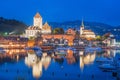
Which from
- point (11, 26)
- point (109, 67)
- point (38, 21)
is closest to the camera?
point (109, 67)

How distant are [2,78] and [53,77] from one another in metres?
3.11

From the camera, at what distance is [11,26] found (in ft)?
361

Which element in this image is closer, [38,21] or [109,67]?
[109,67]

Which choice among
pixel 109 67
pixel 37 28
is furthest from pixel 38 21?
pixel 109 67

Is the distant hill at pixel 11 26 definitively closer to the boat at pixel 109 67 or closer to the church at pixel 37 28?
the church at pixel 37 28

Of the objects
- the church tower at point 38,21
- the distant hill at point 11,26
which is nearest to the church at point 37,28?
the church tower at point 38,21

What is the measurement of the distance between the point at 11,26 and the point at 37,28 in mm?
14822

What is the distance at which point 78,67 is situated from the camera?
36.9m

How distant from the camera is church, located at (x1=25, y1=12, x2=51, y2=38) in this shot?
95.6 m

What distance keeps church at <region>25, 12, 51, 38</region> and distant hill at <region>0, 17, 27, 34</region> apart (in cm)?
566

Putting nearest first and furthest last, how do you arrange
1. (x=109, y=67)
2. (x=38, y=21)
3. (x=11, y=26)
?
(x=109, y=67), (x=38, y=21), (x=11, y=26)

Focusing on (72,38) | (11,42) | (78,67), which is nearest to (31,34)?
(72,38)

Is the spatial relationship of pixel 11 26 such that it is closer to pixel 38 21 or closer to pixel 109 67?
pixel 38 21

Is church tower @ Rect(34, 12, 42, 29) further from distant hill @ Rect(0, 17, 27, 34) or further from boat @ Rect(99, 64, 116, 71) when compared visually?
boat @ Rect(99, 64, 116, 71)
